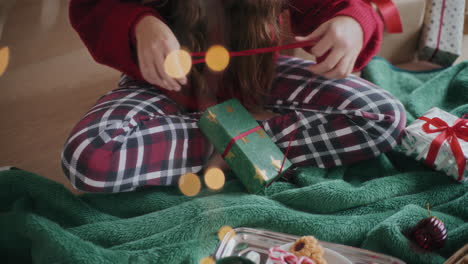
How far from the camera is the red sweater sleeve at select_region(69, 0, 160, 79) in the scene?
0.68 m

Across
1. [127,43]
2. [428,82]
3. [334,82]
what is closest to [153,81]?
[127,43]

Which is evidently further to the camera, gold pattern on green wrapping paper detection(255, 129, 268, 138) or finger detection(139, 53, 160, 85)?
gold pattern on green wrapping paper detection(255, 129, 268, 138)

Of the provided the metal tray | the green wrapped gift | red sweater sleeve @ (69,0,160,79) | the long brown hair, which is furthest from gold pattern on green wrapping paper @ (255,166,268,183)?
red sweater sleeve @ (69,0,160,79)

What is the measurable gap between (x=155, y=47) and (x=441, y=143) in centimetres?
59

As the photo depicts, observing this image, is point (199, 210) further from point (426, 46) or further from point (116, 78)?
point (426, 46)

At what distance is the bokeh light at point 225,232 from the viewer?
619mm

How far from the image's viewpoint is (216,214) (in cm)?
65

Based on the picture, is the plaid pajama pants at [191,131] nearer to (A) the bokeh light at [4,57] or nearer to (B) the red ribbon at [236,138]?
(B) the red ribbon at [236,138]

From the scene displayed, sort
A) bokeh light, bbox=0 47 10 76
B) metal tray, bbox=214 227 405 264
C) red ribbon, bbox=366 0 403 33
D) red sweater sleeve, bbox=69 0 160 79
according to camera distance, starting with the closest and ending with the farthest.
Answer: metal tray, bbox=214 227 405 264 → red sweater sleeve, bbox=69 0 160 79 → red ribbon, bbox=366 0 403 33 → bokeh light, bbox=0 47 10 76

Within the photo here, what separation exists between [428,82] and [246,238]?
2.32ft

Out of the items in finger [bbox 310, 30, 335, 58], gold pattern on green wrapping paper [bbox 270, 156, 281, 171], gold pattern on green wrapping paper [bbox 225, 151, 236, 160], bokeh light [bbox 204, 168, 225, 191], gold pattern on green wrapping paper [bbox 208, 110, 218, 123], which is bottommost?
bokeh light [bbox 204, 168, 225, 191]

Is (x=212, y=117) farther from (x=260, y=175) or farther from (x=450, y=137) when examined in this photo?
(x=450, y=137)

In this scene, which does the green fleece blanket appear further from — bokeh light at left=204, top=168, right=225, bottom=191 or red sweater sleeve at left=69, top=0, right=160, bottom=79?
red sweater sleeve at left=69, top=0, right=160, bottom=79

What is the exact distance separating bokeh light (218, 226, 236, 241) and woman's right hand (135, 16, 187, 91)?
0.27 m
